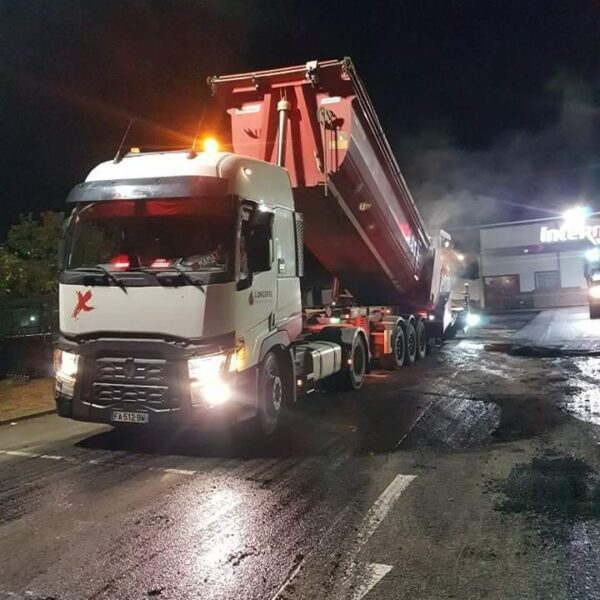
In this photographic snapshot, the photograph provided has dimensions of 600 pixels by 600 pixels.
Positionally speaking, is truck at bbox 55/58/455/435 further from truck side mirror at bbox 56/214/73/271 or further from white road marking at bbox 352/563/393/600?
white road marking at bbox 352/563/393/600

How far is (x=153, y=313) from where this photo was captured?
20.0 ft

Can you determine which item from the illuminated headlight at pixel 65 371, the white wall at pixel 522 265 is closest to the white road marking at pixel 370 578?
the illuminated headlight at pixel 65 371

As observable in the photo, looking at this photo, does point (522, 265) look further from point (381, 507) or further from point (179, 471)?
point (381, 507)

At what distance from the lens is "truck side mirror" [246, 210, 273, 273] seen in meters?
6.64

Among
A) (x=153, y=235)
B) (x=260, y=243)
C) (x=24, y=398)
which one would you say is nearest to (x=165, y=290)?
(x=153, y=235)

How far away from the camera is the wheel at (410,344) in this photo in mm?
13680

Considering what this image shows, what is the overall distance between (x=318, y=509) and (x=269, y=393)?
8.22 feet

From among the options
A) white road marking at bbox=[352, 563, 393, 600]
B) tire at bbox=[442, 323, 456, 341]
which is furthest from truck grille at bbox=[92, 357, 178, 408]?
Result: tire at bbox=[442, 323, 456, 341]

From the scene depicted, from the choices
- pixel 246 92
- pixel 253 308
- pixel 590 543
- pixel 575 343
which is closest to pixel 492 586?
pixel 590 543

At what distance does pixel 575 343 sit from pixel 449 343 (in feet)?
12.2

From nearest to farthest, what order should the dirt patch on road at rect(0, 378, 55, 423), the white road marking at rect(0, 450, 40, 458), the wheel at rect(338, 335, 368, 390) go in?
the white road marking at rect(0, 450, 40, 458), the dirt patch on road at rect(0, 378, 55, 423), the wheel at rect(338, 335, 368, 390)

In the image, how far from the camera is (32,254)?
45.3 ft

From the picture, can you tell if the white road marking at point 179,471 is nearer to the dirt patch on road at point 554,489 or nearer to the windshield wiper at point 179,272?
the windshield wiper at point 179,272

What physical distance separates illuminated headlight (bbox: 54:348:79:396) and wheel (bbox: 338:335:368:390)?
17.0 ft
